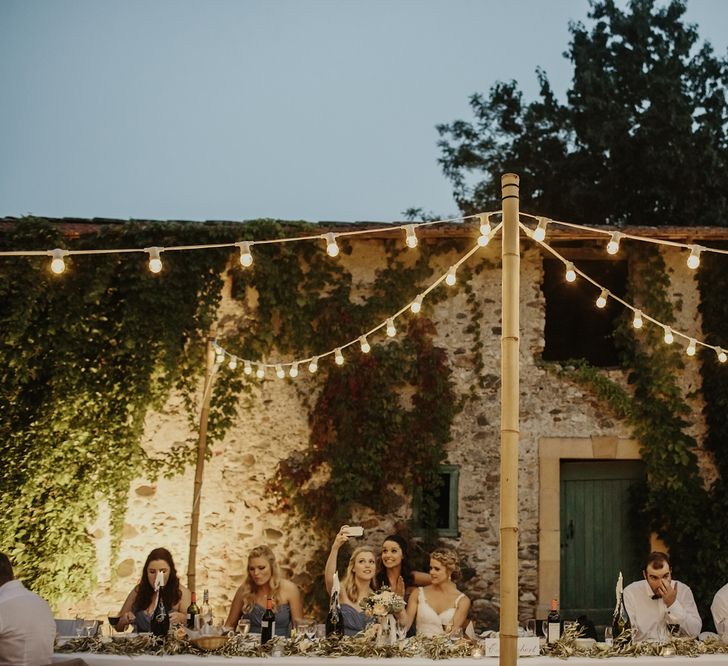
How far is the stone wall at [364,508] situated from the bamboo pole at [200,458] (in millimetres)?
232

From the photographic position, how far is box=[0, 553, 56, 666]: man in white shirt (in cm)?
436

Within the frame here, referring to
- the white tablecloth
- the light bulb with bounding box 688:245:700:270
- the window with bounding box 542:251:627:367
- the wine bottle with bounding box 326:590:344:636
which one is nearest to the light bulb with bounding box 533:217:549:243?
the light bulb with bounding box 688:245:700:270

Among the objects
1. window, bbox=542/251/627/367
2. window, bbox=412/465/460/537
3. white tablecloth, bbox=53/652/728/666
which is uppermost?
window, bbox=542/251/627/367

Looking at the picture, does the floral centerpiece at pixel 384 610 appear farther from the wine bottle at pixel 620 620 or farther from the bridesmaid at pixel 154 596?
the bridesmaid at pixel 154 596

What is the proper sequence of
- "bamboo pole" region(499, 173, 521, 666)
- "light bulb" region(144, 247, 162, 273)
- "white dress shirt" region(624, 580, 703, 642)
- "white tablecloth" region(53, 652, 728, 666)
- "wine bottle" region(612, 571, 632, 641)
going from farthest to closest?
"white dress shirt" region(624, 580, 703, 642), "wine bottle" region(612, 571, 632, 641), "light bulb" region(144, 247, 162, 273), "white tablecloth" region(53, 652, 728, 666), "bamboo pole" region(499, 173, 521, 666)

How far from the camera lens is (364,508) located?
8.44m

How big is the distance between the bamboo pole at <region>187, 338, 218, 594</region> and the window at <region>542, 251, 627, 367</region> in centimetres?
376

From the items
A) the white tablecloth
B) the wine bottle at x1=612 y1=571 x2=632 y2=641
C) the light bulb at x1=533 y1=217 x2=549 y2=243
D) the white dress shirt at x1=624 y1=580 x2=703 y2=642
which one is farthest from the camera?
the white dress shirt at x1=624 y1=580 x2=703 y2=642

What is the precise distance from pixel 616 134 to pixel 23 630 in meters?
12.7

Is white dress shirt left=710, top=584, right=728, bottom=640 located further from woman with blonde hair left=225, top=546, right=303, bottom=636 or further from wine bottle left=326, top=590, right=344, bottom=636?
woman with blonde hair left=225, top=546, right=303, bottom=636

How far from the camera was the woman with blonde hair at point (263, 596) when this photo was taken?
20.4 feet

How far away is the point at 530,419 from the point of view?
8570 millimetres

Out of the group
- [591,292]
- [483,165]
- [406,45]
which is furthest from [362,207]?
[591,292]

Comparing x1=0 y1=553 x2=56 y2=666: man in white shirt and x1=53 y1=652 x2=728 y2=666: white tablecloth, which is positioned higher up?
x1=0 y1=553 x2=56 y2=666: man in white shirt
